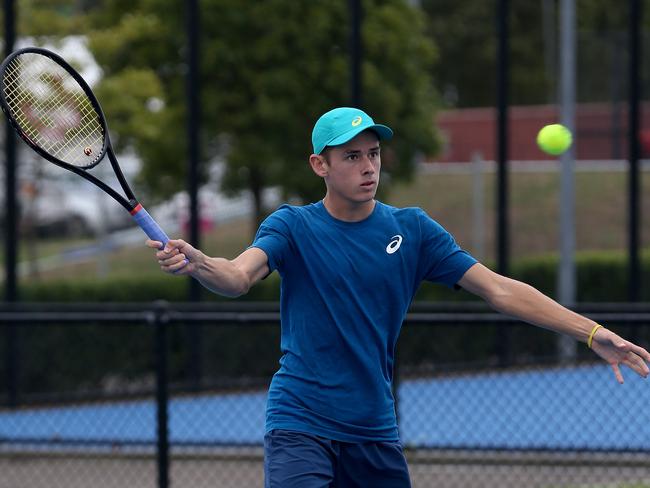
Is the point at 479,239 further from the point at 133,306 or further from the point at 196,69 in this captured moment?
the point at 133,306

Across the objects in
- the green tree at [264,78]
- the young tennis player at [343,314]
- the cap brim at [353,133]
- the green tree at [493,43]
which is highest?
the green tree at [493,43]

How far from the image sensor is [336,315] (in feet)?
15.4

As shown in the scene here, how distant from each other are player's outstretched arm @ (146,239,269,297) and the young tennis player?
2 cm

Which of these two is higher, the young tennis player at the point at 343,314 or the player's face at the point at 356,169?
the player's face at the point at 356,169

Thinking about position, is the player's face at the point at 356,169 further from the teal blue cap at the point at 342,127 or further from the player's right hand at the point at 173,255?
the player's right hand at the point at 173,255

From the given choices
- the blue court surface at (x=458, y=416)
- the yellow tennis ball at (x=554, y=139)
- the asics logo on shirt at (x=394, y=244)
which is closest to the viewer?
the asics logo on shirt at (x=394, y=244)

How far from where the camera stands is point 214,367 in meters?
10.8

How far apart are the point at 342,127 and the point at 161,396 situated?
3059mm

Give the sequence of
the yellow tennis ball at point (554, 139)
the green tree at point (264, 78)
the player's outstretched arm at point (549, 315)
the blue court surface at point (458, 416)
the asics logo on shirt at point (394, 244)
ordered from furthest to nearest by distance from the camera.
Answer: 1. the green tree at point (264, 78)
2. the blue court surface at point (458, 416)
3. the yellow tennis ball at point (554, 139)
4. the asics logo on shirt at point (394, 244)
5. the player's outstretched arm at point (549, 315)

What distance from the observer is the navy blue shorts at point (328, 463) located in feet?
15.0

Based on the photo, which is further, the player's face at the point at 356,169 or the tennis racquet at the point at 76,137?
the player's face at the point at 356,169

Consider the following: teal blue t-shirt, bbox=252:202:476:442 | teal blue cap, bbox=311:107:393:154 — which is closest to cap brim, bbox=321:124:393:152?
teal blue cap, bbox=311:107:393:154

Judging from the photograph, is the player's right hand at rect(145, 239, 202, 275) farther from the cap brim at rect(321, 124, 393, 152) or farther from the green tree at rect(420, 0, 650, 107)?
the green tree at rect(420, 0, 650, 107)

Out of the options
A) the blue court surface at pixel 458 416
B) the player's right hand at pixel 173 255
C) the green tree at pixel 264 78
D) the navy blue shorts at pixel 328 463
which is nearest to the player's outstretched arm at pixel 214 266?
the player's right hand at pixel 173 255
